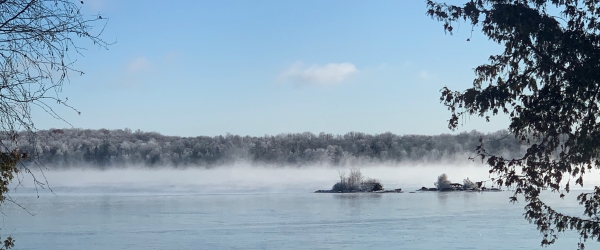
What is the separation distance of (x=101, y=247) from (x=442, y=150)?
70.1 metres

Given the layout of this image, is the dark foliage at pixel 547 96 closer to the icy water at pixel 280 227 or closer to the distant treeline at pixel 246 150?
the icy water at pixel 280 227

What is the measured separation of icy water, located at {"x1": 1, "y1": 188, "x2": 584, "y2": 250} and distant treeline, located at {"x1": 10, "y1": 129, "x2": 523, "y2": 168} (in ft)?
174

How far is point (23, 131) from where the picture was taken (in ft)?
21.0

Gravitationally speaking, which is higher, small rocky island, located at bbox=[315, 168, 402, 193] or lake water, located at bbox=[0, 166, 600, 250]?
small rocky island, located at bbox=[315, 168, 402, 193]

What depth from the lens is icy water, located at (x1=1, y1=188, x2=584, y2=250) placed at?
15961 mm

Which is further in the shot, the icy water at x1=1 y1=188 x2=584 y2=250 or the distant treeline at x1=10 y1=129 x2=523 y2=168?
the distant treeline at x1=10 y1=129 x2=523 y2=168

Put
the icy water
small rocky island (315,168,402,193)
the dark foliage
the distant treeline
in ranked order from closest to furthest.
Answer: the dark foliage, the icy water, small rocky island (315,168,402,193), the distant treeline

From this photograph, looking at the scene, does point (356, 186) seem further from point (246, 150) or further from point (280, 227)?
point (246, 150)

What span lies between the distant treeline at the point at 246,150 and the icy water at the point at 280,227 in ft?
174

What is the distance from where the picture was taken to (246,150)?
93.4m

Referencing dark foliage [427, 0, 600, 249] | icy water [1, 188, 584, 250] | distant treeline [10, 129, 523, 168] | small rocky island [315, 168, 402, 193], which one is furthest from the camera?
distant treeline [10, 129, 523, 168]

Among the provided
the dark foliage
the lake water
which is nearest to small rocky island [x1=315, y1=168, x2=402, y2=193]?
the lake water

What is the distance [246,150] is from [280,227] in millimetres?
74215

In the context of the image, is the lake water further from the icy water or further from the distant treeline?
the distant treeline
